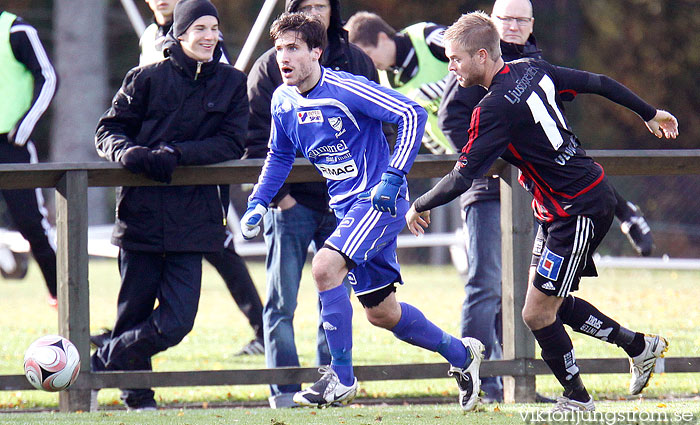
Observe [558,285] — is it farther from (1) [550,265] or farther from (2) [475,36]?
(2) [475,36]

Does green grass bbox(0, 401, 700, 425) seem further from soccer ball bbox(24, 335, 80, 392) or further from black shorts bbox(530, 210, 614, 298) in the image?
black shorts bbox(530, 210, 614, 298)

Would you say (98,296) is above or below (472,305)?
below

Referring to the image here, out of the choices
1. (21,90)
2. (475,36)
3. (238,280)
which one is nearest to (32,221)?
(21,90)

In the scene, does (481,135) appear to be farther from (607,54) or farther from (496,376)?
(607,54)

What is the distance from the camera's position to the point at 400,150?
4.96 metres

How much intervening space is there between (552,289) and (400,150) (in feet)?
3.19

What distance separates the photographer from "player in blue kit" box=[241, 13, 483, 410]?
198 inches

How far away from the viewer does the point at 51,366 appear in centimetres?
505

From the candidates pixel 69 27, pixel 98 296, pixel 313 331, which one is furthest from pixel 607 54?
pixel 313 331

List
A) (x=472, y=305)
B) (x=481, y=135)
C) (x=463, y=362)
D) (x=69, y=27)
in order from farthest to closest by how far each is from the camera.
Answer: (x=69, y=27) → (x=472, y=305) → (x=463, y=362) → (x=481, y=135)

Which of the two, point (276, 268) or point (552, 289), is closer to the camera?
point (552, 289)

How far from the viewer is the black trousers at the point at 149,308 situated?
5.70m

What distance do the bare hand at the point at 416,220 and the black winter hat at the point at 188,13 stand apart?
1713 mm

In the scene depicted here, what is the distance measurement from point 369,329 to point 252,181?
12.3ft
